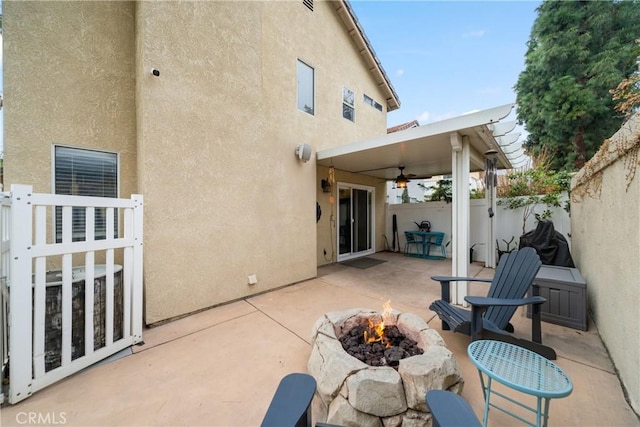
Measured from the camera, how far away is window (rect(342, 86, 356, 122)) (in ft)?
23.4

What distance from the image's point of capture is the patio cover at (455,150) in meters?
3.51

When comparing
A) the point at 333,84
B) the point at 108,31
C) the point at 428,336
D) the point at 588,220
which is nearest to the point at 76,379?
the point at 428,336

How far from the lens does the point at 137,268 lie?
109 inches

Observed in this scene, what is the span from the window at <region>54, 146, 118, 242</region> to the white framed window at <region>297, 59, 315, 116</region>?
381 cm

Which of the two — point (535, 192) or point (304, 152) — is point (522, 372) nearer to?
point (304, 152)

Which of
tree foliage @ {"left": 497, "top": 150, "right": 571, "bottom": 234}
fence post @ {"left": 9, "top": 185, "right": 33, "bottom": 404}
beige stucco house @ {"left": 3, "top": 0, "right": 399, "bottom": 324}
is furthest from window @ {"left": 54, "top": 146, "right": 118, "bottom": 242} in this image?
tree foliage @ {"left": 497, "top": 150, "right": 571, "bottom": 234}

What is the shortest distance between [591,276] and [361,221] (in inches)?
211

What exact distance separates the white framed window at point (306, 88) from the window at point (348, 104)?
4.52 feet

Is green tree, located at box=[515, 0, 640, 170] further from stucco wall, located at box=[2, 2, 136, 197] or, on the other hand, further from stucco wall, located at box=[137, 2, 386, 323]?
stucco wall, located at box=[2, 2, 136, 197]

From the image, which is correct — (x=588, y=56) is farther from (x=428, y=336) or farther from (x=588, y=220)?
(x=428, y=336)

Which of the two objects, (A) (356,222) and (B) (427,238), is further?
(B) (427,238)

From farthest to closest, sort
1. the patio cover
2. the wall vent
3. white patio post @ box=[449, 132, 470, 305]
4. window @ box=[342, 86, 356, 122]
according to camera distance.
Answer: window @ box=[342, 86, 356, 122]
the wall vent
white patio post @ box=[449, 132, 470, 305]
the patio cover

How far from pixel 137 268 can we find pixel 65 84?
2682 millimetres

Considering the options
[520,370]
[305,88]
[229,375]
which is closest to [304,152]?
[305,88]
